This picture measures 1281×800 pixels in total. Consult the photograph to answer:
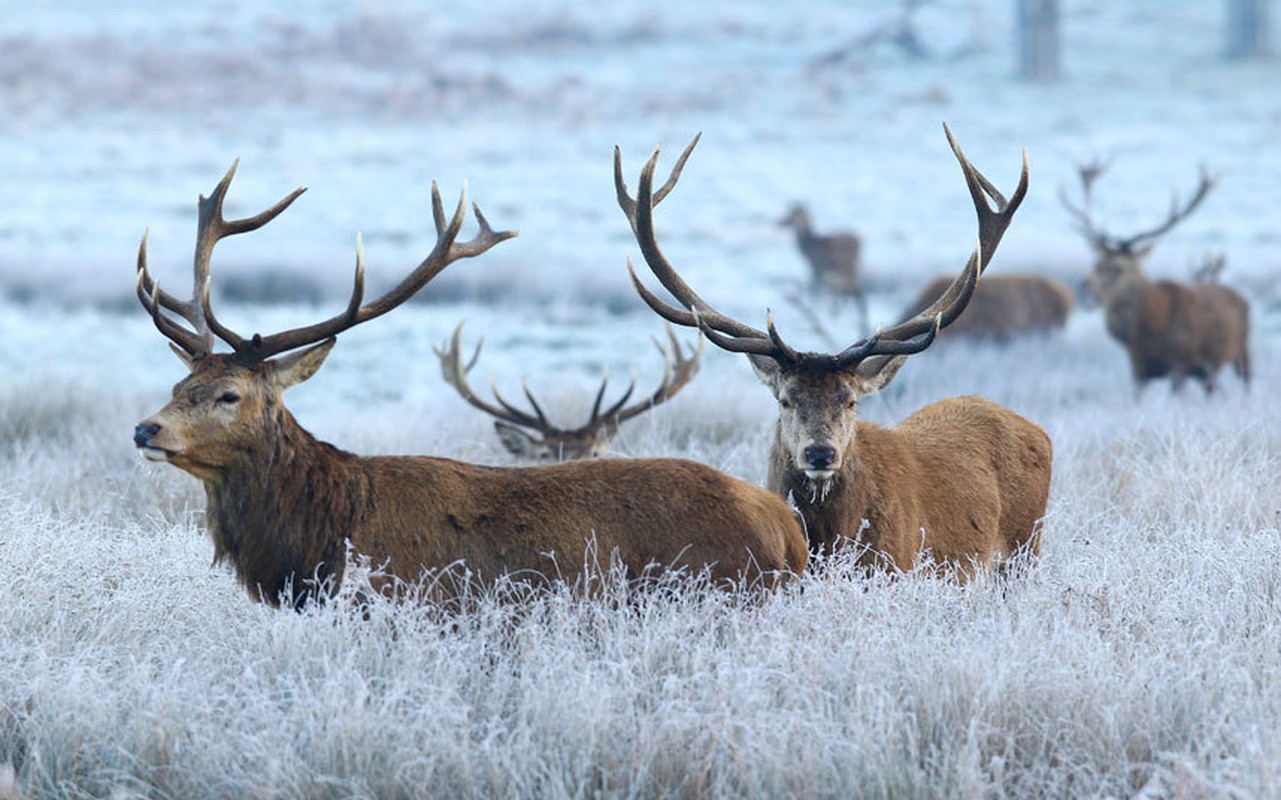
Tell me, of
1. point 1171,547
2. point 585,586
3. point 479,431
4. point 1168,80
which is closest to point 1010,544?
point 1171,547

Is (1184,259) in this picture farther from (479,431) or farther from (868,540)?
(868,540)

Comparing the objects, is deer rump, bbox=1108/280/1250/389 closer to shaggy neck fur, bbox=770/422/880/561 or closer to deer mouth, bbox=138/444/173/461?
shaggy neck fur, bbox=770/422/880/561

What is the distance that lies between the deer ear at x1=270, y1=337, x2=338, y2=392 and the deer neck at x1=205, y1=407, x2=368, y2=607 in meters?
0.15

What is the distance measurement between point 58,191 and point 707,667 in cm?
2363

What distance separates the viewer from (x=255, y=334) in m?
5.26

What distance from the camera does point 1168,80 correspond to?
39000 mm

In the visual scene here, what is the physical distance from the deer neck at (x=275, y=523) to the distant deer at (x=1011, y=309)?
994 cm

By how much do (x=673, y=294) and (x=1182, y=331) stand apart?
761 centimetres

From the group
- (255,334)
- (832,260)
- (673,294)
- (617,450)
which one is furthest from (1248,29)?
(255,334)

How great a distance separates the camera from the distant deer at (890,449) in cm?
590

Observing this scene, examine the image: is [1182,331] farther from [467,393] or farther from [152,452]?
[152,452]

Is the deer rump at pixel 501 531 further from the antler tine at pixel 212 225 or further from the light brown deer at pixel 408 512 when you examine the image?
the antler tine at pixel 212 225

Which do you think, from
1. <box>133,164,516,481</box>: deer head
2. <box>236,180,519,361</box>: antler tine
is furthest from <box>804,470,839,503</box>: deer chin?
<box>133,164,516,481</box>: deer head

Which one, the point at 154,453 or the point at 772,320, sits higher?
the point at 772,320
